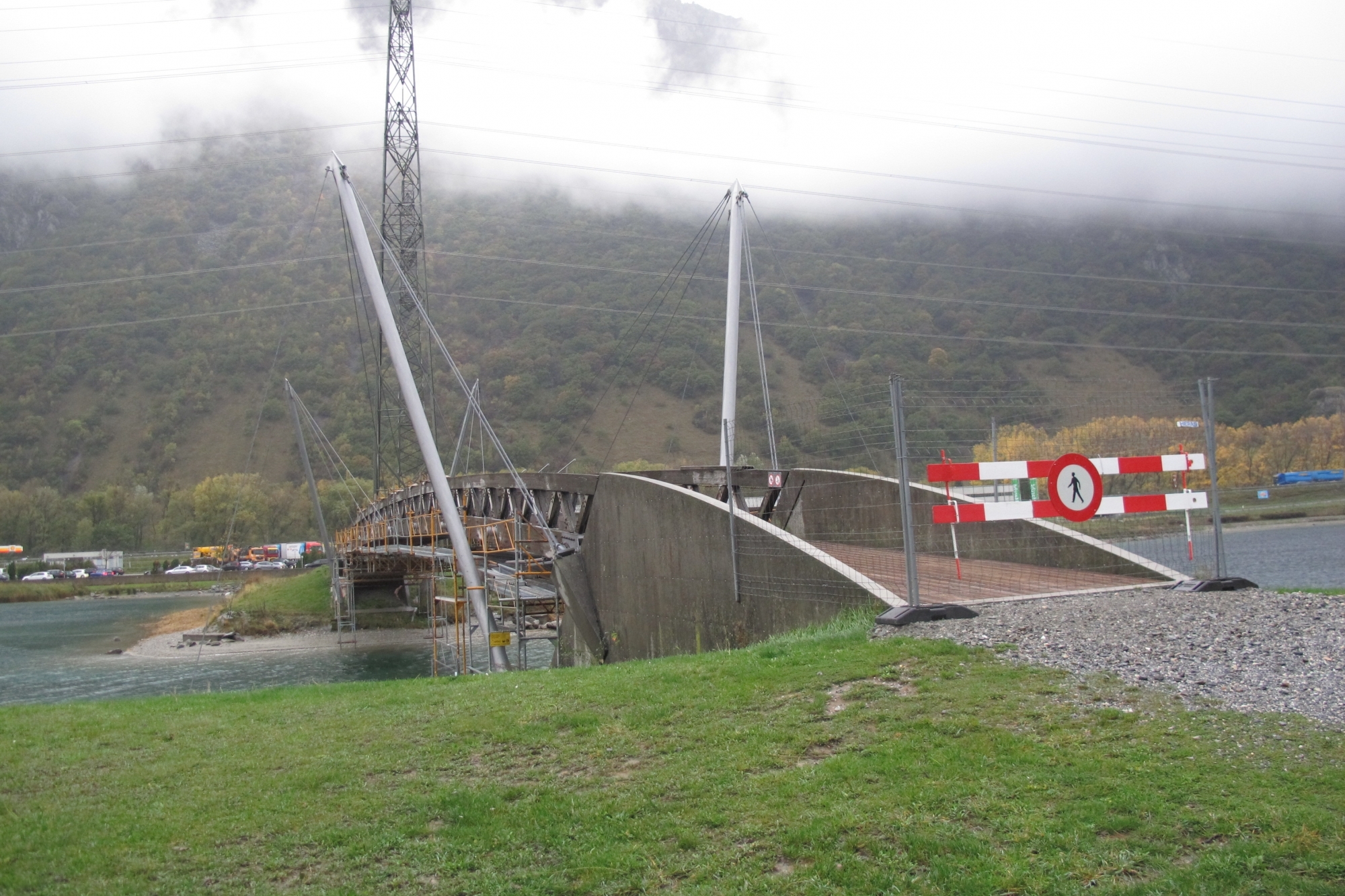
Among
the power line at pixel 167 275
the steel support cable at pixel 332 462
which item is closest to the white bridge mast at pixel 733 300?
the steel support cable at pixel 332 462

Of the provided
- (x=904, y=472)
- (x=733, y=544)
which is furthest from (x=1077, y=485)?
(x=733, y=544)

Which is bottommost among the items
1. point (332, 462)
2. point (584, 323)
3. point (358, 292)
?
point (332, 462)

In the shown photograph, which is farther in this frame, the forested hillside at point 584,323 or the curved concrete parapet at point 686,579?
the forested hillside at point 584,323

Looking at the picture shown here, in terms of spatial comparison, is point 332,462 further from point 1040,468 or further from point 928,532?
point 1040,468

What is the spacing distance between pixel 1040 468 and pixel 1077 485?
0.45 metres

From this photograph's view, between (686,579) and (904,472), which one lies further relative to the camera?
(686,579)

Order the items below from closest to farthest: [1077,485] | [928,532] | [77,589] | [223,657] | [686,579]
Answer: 1. [1077,485]
2. [686,579]
3. [928,532]
4. [223,657]
5. [77,589]

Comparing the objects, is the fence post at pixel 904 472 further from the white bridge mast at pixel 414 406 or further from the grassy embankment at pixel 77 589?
the grassy embankment at pixel 77 589

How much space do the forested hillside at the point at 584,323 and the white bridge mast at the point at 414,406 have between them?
59.6 feet

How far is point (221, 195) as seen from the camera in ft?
593

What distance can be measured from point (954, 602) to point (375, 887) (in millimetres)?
7447

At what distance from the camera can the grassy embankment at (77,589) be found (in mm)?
79375

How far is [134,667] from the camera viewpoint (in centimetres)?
3781

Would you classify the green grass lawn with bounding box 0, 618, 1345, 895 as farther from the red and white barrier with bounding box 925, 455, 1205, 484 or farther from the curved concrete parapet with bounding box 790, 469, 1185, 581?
the curved concrete parapet with bounding box 790, 469, 1185, 581
